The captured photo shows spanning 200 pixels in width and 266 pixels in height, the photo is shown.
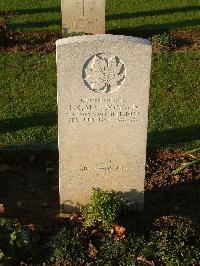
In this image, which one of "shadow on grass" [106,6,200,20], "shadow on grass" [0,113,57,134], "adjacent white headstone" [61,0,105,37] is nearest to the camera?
"shadow on grass" [0,113,57,134]

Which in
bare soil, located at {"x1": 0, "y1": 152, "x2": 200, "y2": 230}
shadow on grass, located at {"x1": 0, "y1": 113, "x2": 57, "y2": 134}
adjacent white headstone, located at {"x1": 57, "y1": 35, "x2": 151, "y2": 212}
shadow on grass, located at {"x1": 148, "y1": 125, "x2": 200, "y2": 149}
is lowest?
bare soil, located at {"x1": 0, "y1": 152, "x2": 200, "y2": 230}

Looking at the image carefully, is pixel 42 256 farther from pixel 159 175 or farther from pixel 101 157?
pixel 159 175

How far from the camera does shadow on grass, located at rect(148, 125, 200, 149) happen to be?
7.74 metres

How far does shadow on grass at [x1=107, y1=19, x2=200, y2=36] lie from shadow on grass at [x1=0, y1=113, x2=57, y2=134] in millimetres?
3970

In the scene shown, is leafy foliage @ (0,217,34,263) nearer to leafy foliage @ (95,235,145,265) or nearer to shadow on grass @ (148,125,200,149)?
leafy foliage @ (95,235,145,265)

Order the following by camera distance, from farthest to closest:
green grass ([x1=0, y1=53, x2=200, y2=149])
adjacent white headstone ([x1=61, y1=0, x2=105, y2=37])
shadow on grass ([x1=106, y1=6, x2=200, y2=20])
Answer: shadow on grass ([x1=106, y1=6, x2=200, y2=20]) < adjacent white headstone ([x1=61, y1=0, x2=105, y2=37]) < green grass ([x1=0, y1=53, x2=200, y2=149])

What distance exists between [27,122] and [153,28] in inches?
189

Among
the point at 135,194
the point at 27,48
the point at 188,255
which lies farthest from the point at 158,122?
the point at 27,48

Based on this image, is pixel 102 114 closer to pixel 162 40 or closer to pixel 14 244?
pixel 14 244

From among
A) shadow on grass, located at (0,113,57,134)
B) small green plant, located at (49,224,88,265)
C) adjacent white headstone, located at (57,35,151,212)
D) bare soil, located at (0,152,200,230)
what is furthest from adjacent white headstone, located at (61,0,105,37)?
small green plant, located at (49,224,88,265)

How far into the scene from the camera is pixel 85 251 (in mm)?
5562

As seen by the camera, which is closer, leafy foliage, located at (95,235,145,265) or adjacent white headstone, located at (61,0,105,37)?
leafy foliage, located at (95,235,145,265)

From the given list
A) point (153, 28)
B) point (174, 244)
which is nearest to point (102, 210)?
point (174, 244)

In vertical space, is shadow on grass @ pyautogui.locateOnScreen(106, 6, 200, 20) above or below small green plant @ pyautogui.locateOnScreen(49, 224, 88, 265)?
above
